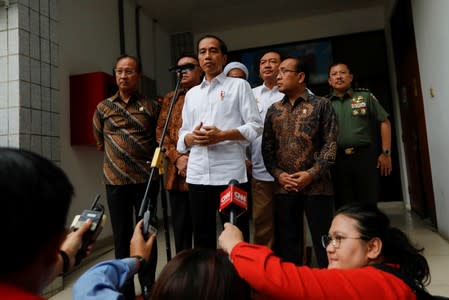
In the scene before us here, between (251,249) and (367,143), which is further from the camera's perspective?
(367,143)

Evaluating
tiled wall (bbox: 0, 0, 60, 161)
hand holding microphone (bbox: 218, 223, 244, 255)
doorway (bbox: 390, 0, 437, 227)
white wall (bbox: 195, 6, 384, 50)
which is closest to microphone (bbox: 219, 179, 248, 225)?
hand holding microphone (bbox: 218, 223, 244, 255)

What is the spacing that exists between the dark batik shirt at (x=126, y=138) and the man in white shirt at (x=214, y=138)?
0.96 ft

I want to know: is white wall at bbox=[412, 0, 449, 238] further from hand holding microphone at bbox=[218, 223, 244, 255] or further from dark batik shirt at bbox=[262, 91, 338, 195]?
hand holding microphone at bbox=[218, 223, 244, 255]

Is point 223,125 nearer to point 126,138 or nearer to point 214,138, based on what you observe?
point 214,138

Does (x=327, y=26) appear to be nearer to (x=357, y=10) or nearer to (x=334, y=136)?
(x=357, y=10)

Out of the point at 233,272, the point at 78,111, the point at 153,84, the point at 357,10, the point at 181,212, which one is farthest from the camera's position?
the point at 357,10

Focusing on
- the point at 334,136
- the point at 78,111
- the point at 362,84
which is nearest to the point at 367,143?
the point at 334,136

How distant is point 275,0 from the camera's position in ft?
15.7

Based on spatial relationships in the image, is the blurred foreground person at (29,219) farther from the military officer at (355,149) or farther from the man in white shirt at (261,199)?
the military officer at (355,149)

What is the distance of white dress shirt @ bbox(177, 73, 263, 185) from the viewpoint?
175 centimetres

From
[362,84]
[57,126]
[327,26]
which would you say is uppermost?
[327,26]

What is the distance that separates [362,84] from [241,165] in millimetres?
3957

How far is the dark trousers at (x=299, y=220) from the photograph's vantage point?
1737mm

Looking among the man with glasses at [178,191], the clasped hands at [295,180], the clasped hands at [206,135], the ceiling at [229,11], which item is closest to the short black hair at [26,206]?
the clasped hands at [206,135]
